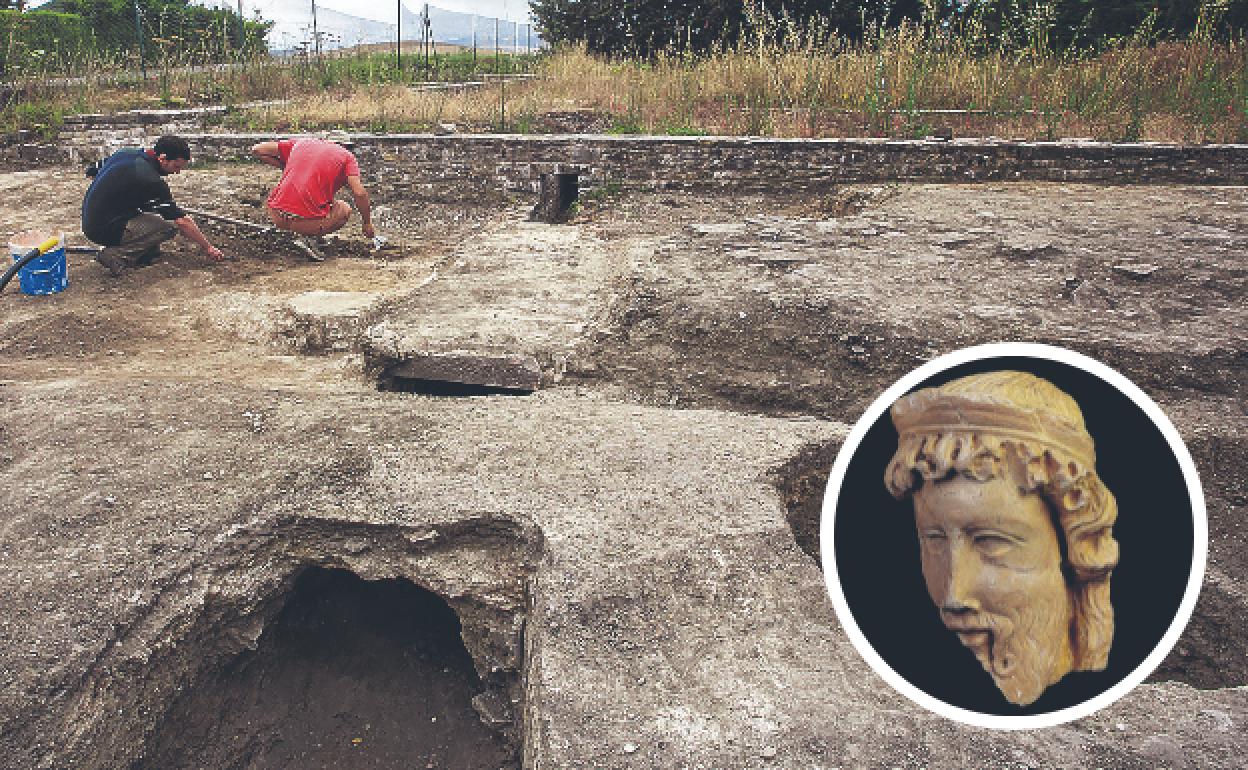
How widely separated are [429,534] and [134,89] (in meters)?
13.1

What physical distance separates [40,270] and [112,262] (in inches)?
20.3

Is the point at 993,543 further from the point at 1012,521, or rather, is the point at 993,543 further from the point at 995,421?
the point at 995,421

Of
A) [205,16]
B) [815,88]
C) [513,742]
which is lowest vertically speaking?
[513,742]

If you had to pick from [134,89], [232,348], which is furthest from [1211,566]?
[134,89]

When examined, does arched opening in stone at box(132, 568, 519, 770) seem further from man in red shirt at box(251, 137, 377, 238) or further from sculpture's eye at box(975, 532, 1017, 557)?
man in red shirt at box(251, 137, 377, 238)

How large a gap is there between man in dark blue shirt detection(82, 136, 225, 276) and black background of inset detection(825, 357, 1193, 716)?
6372mm

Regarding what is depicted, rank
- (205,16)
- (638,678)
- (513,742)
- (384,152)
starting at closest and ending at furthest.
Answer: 1. (638,678)
2. (513,742)
3. (384,152)
4. (205,16)

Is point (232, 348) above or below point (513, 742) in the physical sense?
above

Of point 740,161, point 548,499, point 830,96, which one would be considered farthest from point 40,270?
point 830,96

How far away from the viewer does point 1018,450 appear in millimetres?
954

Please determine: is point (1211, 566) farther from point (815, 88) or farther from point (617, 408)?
point (815, 88)

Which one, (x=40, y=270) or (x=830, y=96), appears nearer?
(x=40, y=270)

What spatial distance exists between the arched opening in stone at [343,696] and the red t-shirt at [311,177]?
4216 mm

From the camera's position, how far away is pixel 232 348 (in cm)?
525
